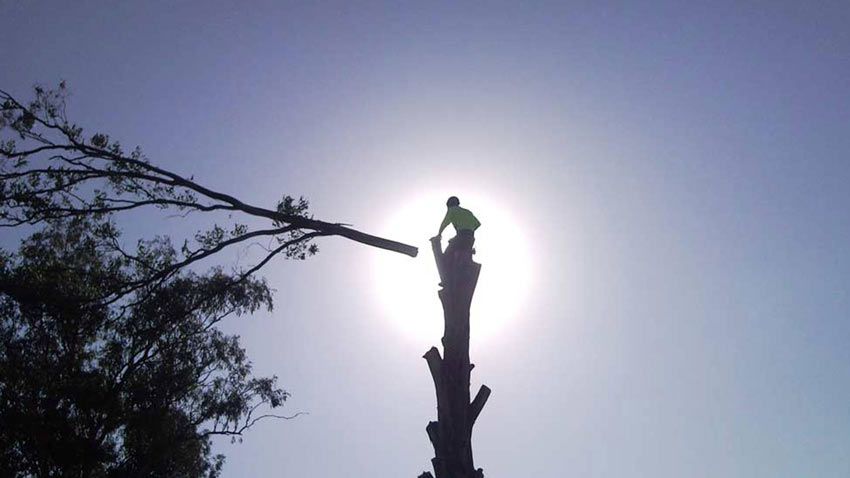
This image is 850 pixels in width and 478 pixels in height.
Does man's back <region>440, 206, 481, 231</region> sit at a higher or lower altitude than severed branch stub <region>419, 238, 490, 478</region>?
higher

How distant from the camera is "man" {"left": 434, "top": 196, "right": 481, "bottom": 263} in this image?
8.63 meters

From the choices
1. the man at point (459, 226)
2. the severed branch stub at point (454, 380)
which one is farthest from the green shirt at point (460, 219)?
the severed branch stub at point (454, 380)

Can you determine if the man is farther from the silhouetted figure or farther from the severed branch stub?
the severed branch stub

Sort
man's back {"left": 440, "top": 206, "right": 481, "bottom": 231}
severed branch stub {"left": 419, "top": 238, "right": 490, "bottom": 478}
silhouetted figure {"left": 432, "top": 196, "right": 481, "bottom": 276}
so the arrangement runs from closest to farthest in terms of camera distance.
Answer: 1. severed branch stub {"left": 419, "top": 238, "right": 490, "bottom": 478}
2. silhouetted figure {"left": 432, "top": 196, "right": 481, "bottom": 276}
3. man's back {"left": 440, "top": 206, "right": 481, "bottom": 231}

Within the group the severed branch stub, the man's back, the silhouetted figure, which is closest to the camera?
the severed branch stub

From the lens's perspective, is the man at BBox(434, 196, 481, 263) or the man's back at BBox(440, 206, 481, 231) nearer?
the man at BBox(434, 196, 481, 263)

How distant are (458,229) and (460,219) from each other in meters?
0.17

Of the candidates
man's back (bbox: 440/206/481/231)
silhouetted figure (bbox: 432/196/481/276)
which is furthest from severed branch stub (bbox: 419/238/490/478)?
man's back (bbox: 440/206/481/231)

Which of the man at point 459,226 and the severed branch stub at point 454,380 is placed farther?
the man at point 459,226

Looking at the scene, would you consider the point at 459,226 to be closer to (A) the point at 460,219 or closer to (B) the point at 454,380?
(A) the point at 460,219

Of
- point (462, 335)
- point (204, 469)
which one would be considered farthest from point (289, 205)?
point (204, 469)

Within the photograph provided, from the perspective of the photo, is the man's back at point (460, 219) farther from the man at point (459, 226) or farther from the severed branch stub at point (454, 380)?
the severed branch stub at point (454, 380)

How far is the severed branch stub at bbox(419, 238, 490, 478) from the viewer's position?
723 centimetres

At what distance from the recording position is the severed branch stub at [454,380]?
7230 mm
